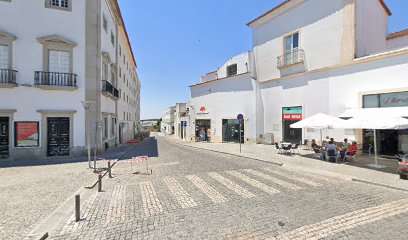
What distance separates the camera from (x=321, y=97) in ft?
50.4

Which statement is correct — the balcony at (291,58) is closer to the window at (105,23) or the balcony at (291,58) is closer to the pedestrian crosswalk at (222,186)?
the pedestrian crosswalk at (222,186)

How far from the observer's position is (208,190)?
6.85 m

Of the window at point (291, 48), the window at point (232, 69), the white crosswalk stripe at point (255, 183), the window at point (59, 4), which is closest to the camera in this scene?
the white crosswalk stripe at point (255, 183)

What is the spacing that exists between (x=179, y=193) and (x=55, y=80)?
1201cm

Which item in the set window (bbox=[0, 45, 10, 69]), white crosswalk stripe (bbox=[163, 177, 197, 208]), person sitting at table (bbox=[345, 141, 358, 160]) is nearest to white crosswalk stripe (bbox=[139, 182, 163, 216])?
white crosswalk stripe (bbox=[163, 177, 197, 208])

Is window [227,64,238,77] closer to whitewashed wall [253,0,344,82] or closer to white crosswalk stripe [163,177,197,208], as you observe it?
whitewashed wall [253,0,344,82]

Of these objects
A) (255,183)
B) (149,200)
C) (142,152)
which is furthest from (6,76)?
(255,183)

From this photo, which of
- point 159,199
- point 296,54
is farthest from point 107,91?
point 296,54

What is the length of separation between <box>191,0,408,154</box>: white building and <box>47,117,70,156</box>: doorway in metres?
15.3

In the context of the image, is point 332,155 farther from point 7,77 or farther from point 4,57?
point 4,57

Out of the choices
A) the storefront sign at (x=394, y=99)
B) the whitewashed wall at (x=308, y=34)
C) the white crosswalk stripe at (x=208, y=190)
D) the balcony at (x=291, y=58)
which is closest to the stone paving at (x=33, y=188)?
the white crosswalk stripe at (x=208, y=190)

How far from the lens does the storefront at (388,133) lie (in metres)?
11.6

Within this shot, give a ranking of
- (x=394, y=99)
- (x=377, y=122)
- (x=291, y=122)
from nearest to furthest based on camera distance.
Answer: (x=377, y=122), (x=394, y=99), (x=291, y=122)

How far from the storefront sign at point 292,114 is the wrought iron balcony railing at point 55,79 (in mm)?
16521
